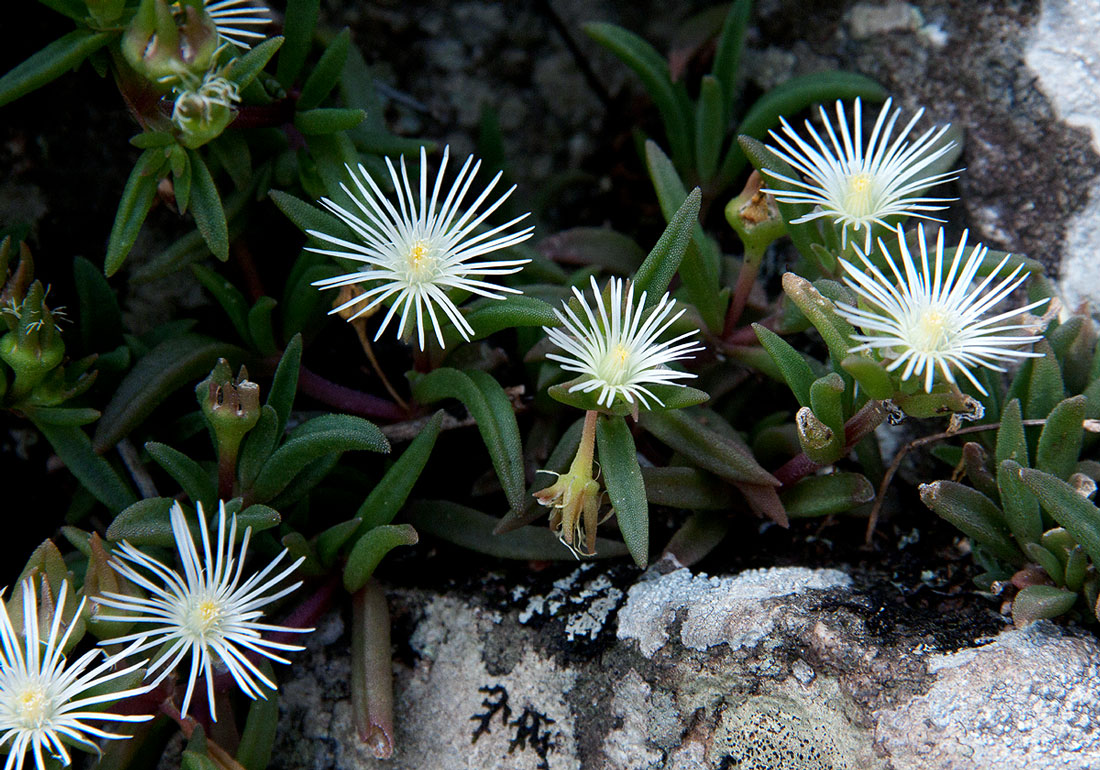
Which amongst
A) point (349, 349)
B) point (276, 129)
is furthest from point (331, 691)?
point (276, 129)

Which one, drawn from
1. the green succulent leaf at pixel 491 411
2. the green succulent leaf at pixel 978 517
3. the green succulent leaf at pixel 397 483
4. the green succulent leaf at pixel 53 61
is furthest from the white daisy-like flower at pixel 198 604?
the green succulent leaf at pixel 978 517

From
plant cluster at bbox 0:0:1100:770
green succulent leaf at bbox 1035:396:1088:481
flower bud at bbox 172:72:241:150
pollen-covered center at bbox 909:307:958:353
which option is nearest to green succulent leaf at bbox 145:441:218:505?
plant cluster at bbox 0:0:1100:770

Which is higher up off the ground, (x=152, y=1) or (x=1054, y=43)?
(x=1054, y=43)

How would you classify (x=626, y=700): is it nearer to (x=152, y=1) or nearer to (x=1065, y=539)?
(x=1065, y=539)

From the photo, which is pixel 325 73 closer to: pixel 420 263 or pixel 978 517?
pixel 420 263

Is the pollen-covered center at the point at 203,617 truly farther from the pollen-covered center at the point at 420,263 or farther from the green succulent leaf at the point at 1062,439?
the green succulent leaf at the point at 1062,439

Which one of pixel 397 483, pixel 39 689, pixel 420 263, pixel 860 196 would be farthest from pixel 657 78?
pixel 39 689

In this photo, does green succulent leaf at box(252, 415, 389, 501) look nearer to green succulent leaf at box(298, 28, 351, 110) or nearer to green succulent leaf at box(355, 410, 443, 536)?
green succulent leaf at box(355, 410, 443, 536)
